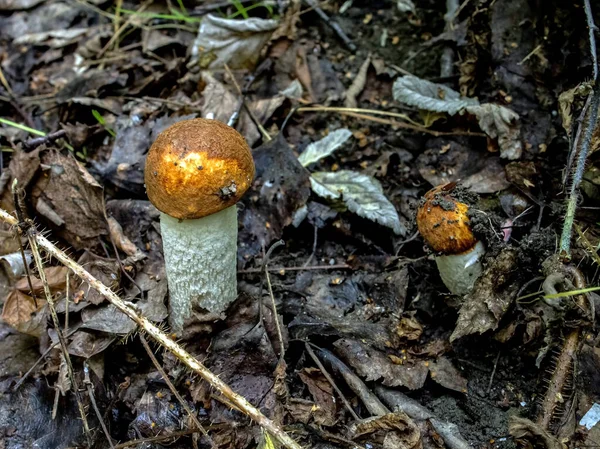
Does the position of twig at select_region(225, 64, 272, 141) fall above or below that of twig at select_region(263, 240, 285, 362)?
above

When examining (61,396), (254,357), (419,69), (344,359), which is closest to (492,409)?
(344,359)

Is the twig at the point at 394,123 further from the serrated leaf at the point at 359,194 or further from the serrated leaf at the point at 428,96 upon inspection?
the serrated leaf at the point at 359,194

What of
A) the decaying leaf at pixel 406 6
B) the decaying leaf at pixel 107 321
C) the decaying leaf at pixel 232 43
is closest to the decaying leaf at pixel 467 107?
the decaying leaf at pixel 406 6

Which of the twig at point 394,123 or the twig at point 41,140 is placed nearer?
the twig at point 394,123

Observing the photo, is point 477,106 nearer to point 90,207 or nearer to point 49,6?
point 90,207

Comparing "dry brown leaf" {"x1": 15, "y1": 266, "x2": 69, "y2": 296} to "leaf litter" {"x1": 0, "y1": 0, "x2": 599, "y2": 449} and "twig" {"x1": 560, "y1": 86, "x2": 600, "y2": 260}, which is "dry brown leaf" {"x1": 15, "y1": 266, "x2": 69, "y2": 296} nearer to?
"leaf litter" {"x1": 0, "y1": 0, "x2": 599, "y2": 449}

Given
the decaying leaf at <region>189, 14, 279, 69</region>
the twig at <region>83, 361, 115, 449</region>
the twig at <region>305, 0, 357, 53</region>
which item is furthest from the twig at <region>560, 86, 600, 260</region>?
the decaying leaf at <region>189, 14, 279, 69</region>
